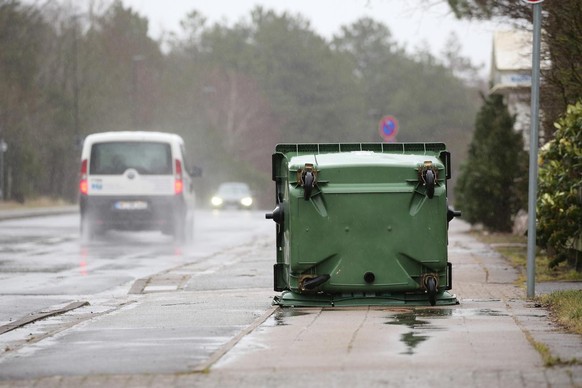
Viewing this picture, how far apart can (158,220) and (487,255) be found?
8.27 meters

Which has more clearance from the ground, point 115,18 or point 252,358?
point 115,18

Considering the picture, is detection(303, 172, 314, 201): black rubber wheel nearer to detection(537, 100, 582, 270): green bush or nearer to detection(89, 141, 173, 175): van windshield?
detection(537, 100, 582, 270): green bush

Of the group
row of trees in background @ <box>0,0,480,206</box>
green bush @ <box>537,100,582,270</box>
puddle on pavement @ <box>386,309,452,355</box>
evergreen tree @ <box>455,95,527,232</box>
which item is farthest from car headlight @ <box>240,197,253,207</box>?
puddle on pavement @ <box>386,309,452,355</box>

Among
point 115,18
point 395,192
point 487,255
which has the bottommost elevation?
point 487,255

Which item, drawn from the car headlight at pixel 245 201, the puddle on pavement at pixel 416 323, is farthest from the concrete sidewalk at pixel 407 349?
the car headlight at pixel 245 201

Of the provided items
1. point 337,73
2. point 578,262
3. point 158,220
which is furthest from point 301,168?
point 337,73

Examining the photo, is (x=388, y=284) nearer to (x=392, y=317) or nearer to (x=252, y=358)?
(x=392, y=317)

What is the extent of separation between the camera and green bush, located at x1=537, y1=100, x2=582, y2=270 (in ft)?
61.8

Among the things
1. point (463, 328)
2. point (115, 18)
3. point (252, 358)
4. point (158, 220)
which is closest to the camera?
point (252, 358)

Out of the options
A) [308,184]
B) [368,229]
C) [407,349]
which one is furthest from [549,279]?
[407,349]

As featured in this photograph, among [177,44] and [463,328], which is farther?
[177,44]

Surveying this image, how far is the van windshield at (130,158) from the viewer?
30812mm

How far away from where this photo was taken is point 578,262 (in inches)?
790

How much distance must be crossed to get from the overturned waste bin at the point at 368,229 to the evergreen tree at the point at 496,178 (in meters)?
17.2
